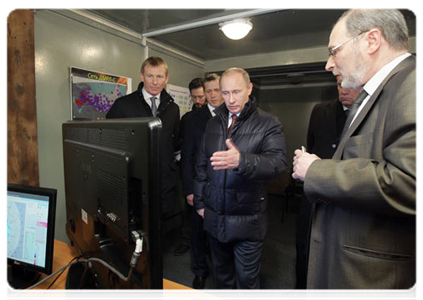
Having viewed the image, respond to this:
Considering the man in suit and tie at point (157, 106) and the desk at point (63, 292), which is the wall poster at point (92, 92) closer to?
the man in suit and tie at point (157, 106)

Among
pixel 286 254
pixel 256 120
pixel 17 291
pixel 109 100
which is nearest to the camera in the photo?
pixel 17 291

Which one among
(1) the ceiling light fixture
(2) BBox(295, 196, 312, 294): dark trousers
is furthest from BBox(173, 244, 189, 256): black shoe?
(1) the ceiling light fixture

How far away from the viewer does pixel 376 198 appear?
29.6 inches

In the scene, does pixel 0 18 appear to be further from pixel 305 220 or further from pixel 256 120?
pixel 305 220

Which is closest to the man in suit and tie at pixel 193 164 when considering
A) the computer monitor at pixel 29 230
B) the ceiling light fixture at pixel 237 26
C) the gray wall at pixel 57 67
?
the ceiling light fixture at pixel 237 26

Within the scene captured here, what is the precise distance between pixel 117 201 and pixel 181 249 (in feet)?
8.40

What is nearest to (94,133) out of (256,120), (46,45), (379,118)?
(379,118)

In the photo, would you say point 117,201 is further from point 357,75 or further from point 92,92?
point 92,92

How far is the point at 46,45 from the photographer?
2.08 metres

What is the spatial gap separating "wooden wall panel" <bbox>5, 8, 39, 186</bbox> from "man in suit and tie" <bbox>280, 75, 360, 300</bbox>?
208cm

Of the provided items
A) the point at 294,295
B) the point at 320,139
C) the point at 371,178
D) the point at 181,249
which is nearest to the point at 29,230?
the point at 371,178

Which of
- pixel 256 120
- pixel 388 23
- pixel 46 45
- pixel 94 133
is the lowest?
pixel 94 133

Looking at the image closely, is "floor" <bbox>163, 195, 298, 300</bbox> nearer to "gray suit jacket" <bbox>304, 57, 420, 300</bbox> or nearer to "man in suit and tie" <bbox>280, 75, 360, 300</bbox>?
"man in suit and tie" <bbox>280, 75, 360, 300</bbox>
